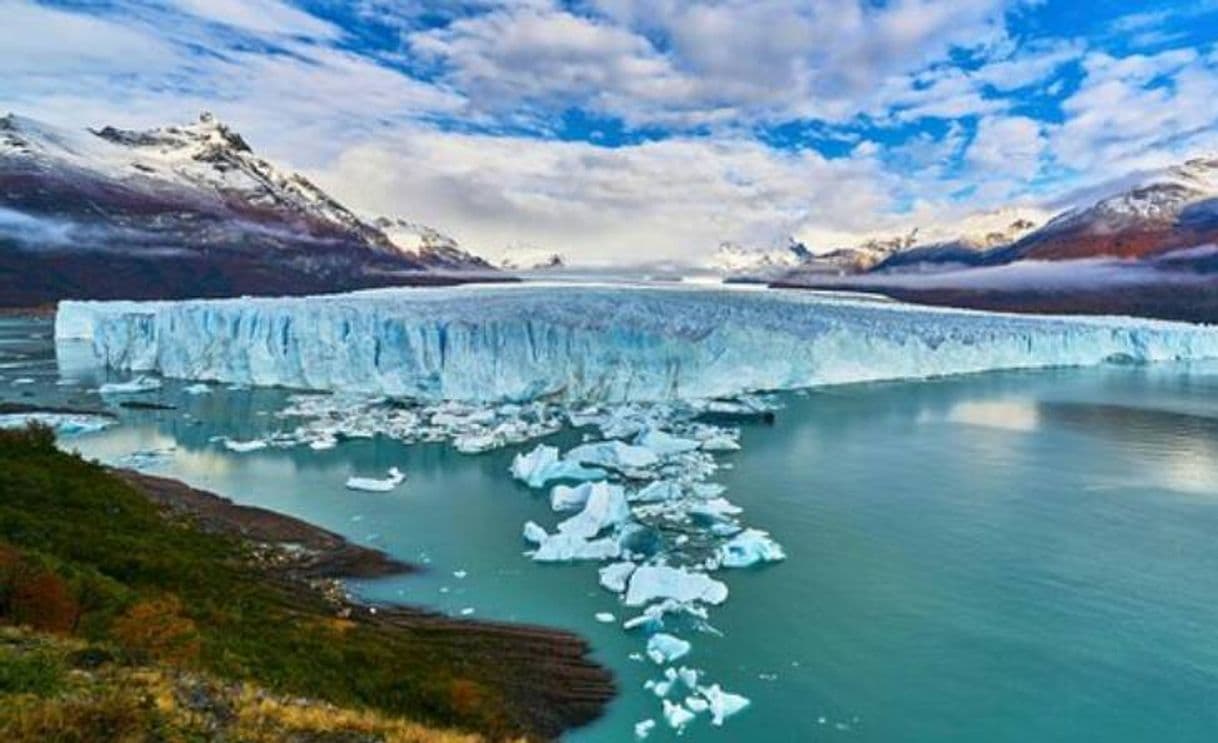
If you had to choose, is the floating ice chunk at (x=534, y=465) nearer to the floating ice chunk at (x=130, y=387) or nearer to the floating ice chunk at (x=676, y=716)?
the floating ice chunk at (x=676, y=716)

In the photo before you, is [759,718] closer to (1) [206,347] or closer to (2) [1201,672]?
(2) [1201,672]

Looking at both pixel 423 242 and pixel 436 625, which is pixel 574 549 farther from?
pixel 423 242

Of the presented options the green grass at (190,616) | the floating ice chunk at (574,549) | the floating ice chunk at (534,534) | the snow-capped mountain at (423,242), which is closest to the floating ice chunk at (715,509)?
the floating ice chunk at (574,549)

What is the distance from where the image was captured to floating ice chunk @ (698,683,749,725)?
7341 mm

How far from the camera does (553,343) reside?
75.1 feet

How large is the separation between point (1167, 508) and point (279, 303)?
23.9 meters

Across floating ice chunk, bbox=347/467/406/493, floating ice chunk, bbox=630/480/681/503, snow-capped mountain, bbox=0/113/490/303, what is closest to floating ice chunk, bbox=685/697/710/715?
floating ice chunk, bbox=630/480/681/503

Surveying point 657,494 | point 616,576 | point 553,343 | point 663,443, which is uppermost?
point 553,343

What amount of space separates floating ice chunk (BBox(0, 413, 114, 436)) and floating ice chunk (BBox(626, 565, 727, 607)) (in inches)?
597

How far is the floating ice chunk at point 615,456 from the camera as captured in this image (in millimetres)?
15984

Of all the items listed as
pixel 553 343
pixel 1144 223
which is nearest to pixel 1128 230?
pixel 1144 223

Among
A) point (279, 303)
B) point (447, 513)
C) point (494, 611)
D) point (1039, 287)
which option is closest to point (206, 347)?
point (279, 303)

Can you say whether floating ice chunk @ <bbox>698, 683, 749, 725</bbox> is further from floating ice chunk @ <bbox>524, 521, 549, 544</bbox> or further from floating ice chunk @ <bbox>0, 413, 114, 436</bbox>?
floating ice chunk @ <bbox>0, 413, 114, 436</bbox>

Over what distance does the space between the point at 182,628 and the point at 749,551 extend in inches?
261
